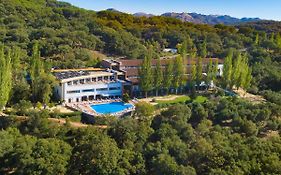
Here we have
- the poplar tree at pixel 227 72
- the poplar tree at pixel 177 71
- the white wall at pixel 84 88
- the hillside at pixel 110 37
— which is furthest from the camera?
the hillside at pixel 110 37

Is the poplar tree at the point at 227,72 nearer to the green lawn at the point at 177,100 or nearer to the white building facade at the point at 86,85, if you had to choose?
the green lawn at the point at 177,100

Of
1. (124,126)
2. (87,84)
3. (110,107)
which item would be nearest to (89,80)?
(87,84)

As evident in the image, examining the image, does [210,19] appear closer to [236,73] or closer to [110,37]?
[110,37]

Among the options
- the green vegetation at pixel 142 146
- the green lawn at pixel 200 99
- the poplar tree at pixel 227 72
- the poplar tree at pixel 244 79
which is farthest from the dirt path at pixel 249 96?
the green vegetation at pixel 142 146

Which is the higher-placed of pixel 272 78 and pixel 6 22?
pixel 6 22

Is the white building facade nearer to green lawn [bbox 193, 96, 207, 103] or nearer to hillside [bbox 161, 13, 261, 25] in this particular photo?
green lawn [bbox 193, 96, 207, 103]

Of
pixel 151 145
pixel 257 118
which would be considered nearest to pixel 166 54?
pixel 257 118

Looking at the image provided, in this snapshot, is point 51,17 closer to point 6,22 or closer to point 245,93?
point 6,22
